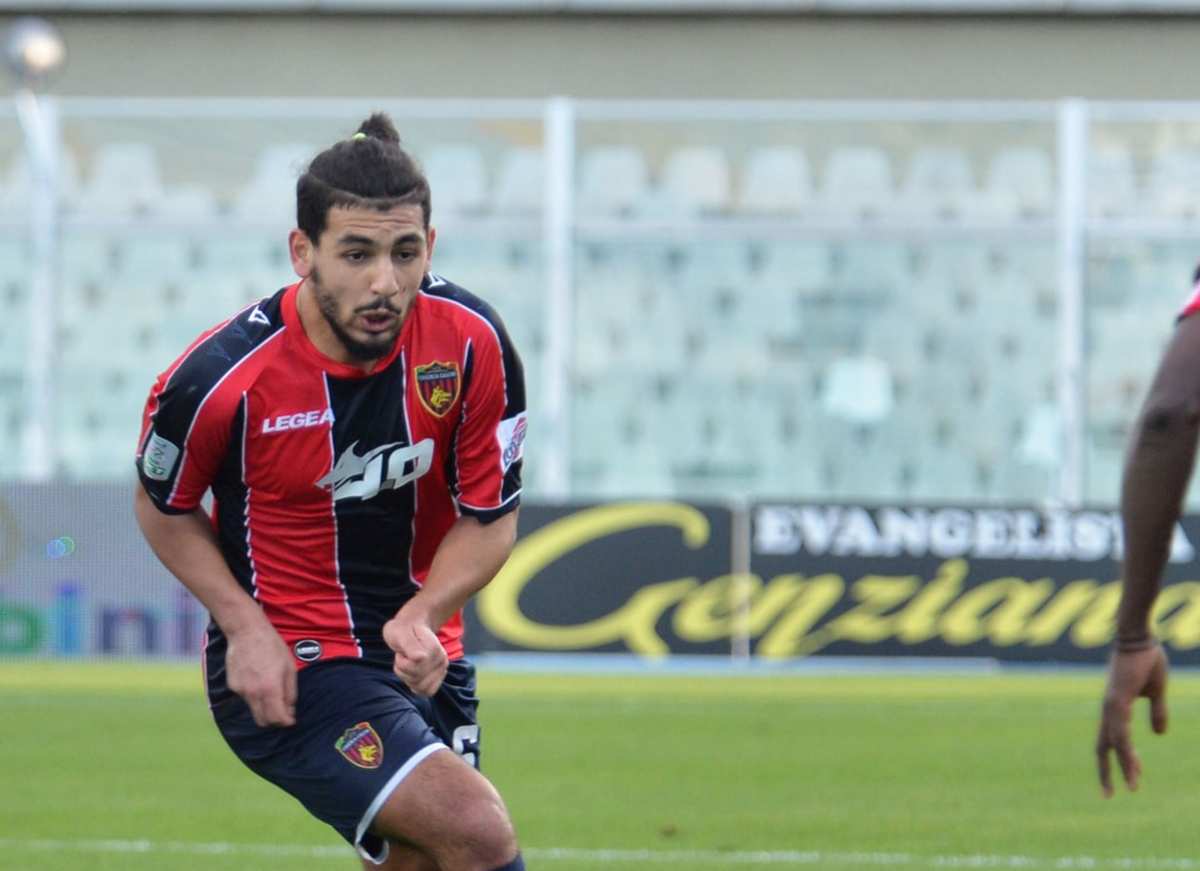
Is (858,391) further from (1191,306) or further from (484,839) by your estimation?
(1191,306)

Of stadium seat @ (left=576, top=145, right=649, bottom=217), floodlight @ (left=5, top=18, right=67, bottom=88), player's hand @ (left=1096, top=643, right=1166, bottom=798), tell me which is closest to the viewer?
player's hand @ (left=1096, top=643, right=1166, bottom=798)

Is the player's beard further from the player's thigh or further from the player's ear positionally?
the player's thigh

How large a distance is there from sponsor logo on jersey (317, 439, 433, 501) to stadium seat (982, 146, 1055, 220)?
16414 millimetres

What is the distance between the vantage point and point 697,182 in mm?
21078

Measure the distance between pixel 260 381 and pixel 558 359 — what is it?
15506 millimetres

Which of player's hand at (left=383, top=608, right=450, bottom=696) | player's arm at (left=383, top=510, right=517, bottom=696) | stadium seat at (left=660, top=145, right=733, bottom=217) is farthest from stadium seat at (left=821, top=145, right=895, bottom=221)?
player's hand at (left=383, top=608, right=450, bottom=696)

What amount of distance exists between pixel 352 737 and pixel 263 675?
0.22 meters

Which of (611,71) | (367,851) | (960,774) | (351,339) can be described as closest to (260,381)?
(351,339)

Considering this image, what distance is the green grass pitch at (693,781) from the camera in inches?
311

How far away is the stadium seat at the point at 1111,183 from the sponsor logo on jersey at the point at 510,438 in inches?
638

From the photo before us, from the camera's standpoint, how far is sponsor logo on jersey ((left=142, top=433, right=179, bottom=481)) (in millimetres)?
4602

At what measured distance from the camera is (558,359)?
20.1 m

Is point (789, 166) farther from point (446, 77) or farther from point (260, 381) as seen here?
point (260, 381)

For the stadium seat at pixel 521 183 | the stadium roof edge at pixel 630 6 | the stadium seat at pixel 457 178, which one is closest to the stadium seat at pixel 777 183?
the stadium seat at pixel 521 183
